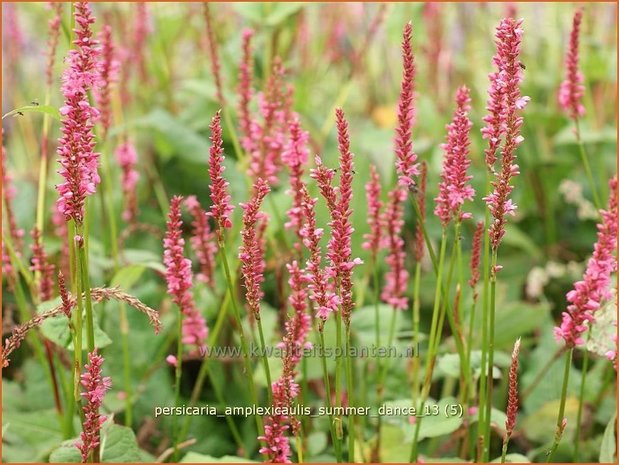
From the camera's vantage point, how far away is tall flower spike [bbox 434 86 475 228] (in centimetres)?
112

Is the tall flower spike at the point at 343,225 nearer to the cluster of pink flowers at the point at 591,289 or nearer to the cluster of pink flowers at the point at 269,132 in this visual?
the cluster of pink flowers at the point at 591,289

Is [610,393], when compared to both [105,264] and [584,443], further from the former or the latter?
[105,264]

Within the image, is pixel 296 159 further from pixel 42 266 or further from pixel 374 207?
pixel 42 266

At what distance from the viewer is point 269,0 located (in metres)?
2.27

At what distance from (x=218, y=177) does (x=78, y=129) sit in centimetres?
19

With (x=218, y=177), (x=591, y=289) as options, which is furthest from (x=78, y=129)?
(x=591, y=289)

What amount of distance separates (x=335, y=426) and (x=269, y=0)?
55.2 inches

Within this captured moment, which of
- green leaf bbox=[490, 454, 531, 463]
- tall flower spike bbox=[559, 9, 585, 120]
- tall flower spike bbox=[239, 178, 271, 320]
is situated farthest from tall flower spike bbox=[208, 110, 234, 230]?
tall flower spike bbox=[559, 9, 585, 120]

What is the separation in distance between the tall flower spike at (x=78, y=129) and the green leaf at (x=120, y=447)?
438mm

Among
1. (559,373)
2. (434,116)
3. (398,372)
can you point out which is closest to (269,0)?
(434,116)

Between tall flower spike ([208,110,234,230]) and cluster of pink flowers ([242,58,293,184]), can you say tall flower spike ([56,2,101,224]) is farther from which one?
cluster of pink flowers ([242,58,293,184])

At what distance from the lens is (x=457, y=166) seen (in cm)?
114

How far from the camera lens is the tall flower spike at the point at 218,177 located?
39.2 inches

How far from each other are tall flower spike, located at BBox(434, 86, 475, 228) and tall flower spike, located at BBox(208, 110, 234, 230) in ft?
1.04
